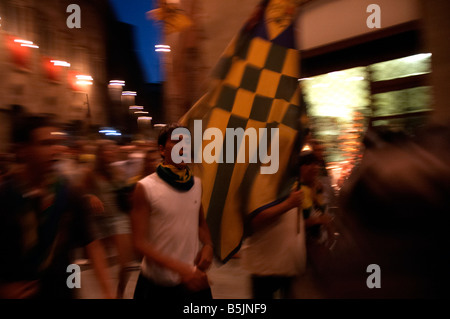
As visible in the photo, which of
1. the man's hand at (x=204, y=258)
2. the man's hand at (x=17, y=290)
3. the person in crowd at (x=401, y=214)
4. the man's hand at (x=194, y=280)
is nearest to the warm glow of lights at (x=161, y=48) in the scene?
the man's hand at (x=204, y=258)

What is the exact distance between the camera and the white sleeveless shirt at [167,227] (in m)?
2.79

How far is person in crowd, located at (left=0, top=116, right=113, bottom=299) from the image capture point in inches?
99.4

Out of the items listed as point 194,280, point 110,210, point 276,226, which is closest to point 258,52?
point 276,226

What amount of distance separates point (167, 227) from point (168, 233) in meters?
0.04

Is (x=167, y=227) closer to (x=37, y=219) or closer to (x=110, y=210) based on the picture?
(x=37, y=219)

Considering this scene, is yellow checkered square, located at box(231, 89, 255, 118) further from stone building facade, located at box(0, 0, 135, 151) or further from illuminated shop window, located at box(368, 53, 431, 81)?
stone building facade, located at box(0, 0, 135, 151)

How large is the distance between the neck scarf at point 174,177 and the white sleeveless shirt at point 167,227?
0.09ft

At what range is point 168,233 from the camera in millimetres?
2816

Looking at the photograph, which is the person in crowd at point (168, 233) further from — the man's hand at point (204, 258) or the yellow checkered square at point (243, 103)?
the yellow checkered square at point (243, 103)

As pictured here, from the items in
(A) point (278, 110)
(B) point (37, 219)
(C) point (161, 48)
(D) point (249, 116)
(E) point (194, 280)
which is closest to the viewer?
(B) point (37, 219)

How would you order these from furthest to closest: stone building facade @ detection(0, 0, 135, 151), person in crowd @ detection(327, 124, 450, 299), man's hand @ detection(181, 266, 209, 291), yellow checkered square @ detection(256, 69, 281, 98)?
stone building facade @ detection(0, 0, 135, 151) < yellow checkered square @ detection(256, 69, 281, 98) < man's hand @ detection(181, 266, 209, 291) < person in crowd @ detection(327, 124, 450, 299)

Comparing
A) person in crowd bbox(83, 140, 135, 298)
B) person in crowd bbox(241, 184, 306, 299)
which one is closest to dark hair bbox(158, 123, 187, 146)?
person in crowd bbox(241, 184, 306, 299)

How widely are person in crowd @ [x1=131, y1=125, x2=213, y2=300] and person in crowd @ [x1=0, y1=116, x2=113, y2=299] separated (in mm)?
455
